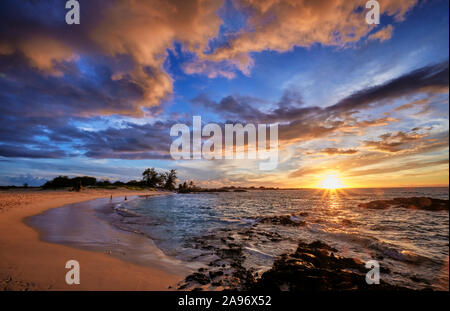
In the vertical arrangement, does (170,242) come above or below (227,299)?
below

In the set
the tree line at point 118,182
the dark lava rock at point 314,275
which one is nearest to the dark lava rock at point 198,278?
the dark lava rock at point 314,275

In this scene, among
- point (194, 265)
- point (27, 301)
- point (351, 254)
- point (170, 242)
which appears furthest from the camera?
point (170, 242)

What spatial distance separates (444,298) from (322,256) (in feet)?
12.8

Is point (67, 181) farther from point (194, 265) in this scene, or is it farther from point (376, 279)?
point (376, 279)

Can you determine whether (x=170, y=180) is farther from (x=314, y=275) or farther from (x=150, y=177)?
(x=314, y=275)

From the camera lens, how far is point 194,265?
7.32 metres

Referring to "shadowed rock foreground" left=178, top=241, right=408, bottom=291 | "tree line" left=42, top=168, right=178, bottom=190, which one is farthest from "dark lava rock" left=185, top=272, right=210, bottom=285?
"tree line" left=42, top=168, right=178, bottom=190

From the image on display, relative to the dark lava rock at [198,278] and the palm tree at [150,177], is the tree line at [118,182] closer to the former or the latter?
the palm tree at [150,177]

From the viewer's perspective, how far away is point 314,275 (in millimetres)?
6340

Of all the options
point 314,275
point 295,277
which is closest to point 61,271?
point 295,277

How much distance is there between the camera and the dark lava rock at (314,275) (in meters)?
5.68

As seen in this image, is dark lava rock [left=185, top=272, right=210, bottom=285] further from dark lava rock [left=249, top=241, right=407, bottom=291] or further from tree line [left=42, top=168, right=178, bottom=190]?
tree line [left=42, top=168, right=178, bottom=190]

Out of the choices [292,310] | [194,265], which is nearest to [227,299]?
[292,310]

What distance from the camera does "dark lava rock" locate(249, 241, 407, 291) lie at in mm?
5683
